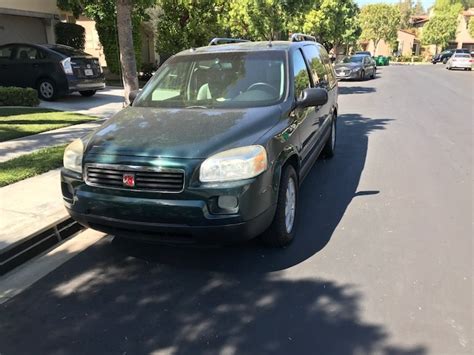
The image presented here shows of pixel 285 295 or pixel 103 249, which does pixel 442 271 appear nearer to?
pixel 285 295

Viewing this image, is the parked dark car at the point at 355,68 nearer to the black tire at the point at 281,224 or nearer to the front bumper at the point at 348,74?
Answer: the front bumper at the point at 348,74

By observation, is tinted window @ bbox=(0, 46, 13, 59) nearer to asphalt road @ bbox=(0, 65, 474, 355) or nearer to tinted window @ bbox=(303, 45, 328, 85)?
tinted window @ bbox=(303, 45, 328, 85)

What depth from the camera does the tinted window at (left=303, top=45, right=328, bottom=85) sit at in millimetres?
5684

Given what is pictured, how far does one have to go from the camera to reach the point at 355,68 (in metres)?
24.2

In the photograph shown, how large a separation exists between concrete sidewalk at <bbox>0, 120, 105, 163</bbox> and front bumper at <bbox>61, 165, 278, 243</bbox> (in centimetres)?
383

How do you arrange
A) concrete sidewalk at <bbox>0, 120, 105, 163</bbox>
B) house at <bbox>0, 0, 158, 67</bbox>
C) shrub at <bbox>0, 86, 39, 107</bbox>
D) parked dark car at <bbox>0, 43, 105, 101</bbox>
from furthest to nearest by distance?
house at <bbox>0, 0, 158, 67</bbox>, parked dark car at <bbox>0, 43, 105, 101</bbox>, shrub at <bbox>0, 86, 39, 107</bbox>, concrete sidewalk at <bbox>0, 120, 105, 163</bbox>

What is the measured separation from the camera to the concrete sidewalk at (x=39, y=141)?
7.01 metres

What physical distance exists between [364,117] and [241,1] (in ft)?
25.8

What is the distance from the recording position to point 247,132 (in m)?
3.70

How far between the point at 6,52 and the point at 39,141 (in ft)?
22.1

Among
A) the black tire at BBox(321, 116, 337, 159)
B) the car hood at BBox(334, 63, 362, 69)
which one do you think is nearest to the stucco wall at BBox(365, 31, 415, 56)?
the car hood at BBox(334, 63, 362, 69)

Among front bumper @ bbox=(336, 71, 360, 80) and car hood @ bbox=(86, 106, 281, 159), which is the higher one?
car hood @ bbox=(86, 106, 281, 159)

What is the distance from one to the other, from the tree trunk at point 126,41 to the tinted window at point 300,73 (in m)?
4.06

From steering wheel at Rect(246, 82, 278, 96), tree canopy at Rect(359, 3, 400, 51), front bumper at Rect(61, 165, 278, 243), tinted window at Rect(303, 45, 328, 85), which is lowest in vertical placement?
front bumper at Rect(61, 165, 278, 243)
